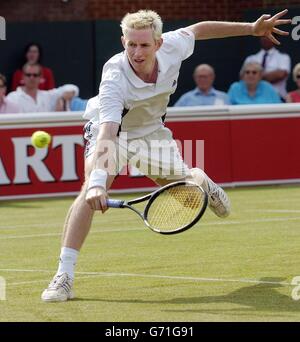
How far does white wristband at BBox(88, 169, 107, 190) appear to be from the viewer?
325 inches

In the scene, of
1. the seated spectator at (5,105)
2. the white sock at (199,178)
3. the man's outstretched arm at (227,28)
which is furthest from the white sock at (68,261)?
the seated spectator at (5,105)

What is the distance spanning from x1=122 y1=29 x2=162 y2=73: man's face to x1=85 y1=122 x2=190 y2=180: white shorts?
2.33 feet

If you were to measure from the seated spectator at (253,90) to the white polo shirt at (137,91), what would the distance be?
30.2ft

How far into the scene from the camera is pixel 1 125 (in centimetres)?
1645

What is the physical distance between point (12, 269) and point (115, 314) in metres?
2.43

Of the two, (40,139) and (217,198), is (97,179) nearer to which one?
(217,198)

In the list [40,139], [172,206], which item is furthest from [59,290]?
[40,139]

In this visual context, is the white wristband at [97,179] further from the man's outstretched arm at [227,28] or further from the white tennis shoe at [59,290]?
the man's outstretched arm at [227,28]

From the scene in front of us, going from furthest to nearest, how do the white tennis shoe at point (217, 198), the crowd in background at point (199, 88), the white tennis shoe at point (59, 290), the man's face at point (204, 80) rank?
the man's face at point (204, 80)
the crowd in background at point (199, 88)
the white tennis shoe at point (217, 198)
the white tennis shoe at point (59, 290)

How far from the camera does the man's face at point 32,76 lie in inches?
735

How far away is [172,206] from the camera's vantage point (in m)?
8.63

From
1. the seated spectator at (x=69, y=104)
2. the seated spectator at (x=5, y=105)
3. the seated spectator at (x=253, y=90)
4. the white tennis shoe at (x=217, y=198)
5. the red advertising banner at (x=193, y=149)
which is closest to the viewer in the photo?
the white tennis shoe at (x=217, y=198)

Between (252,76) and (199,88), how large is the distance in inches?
33.6

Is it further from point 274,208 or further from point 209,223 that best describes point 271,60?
point 209,223
